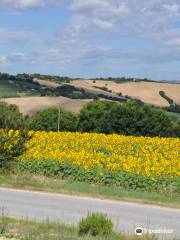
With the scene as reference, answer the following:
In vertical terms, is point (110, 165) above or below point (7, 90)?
below

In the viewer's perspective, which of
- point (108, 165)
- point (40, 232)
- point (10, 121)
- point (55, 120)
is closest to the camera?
point (40, 232)

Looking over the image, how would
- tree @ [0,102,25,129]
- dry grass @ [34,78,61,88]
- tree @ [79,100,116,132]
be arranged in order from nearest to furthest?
tree @ [0,102,25,129] → tree @ [79,100,116,132] → dry grass @ [34,78,61,88]

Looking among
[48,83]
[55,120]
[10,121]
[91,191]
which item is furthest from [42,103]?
[91,191]

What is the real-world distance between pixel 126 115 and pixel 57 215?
59.7 m

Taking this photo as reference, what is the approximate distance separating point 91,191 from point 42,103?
242 feet

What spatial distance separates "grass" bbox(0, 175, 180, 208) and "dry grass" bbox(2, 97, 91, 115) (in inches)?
2636

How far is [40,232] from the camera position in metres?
10.2

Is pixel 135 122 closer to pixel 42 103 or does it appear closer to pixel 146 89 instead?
pixel 42 103

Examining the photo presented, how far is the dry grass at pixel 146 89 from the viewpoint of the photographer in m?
111

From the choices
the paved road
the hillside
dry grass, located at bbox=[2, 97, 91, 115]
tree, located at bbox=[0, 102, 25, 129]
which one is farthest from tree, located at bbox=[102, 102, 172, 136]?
the paved road

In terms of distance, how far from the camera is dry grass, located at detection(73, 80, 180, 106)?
11125cm

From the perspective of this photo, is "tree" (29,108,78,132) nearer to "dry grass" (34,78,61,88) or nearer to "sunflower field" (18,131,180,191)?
"sunflower field" (18,131,180,191)

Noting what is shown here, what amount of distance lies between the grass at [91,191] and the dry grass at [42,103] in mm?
66950

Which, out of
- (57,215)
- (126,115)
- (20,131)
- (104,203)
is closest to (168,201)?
(104,203)
